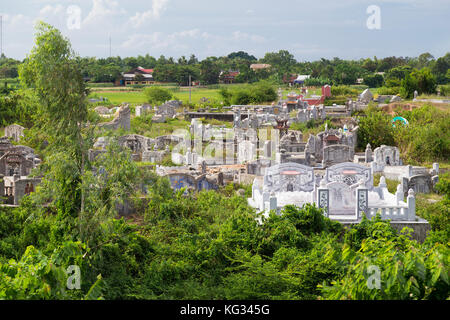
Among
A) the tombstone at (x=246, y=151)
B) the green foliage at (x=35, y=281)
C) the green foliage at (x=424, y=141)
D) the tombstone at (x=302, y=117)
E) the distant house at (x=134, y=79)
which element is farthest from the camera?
the distant house at (x=134, y=79)

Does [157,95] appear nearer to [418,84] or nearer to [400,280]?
[418,84]

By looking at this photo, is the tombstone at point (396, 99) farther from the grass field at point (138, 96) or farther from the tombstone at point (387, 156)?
the tombstone at point (387, 156)

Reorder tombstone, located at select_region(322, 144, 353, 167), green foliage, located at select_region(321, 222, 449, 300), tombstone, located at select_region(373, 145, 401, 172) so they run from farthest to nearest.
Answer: tombstone, located at select_region(322, 144, 353, 167)
tombstone, located at select_region(373, 145, 401, 172)
green foliage, located at select_region(321, 222, 449, 300)

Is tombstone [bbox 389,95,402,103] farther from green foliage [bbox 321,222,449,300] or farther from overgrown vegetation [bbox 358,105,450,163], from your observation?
green foliage [bbox 321,222,449,300]

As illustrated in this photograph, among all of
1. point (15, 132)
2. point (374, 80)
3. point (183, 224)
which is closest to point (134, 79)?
point (374, 80)

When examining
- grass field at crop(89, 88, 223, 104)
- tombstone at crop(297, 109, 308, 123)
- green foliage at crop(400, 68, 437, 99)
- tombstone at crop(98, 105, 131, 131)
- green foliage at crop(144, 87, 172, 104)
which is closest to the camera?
tombstone at crop(98, 105, 131, 131)

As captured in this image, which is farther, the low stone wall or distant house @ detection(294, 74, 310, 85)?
distant house @ detection(294, 74, 310, 85)

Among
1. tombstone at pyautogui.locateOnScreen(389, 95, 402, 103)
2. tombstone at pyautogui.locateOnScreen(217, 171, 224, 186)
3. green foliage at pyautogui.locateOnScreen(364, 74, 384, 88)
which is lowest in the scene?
tombstone at pyautogui.locateOnScreen(217, 171, 224, 186)

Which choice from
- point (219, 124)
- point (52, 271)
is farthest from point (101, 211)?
point (219, 124)

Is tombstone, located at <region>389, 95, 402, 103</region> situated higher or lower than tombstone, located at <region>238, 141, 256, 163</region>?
higher

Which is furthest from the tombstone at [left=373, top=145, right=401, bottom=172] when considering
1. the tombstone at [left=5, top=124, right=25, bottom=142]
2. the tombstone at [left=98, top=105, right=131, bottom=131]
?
the tombstone at [left=5, top=124, right=25, bottom=142]

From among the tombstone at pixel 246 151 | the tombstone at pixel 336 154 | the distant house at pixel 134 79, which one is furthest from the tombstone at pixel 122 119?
the distant house at pixel 134 79
